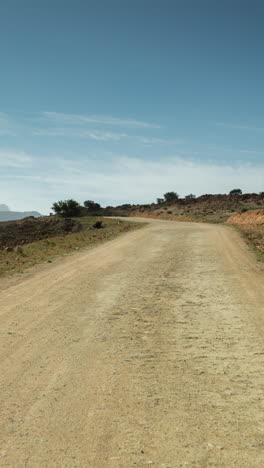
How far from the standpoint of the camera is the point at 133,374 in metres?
4.71

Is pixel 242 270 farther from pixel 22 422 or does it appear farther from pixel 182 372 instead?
pixel 22 422

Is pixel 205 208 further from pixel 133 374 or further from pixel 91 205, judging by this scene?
pixel 133 374

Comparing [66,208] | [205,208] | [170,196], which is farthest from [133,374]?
[170,196]

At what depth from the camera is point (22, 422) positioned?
12.1 ft

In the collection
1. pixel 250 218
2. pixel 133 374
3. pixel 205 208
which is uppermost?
pixel 205 208

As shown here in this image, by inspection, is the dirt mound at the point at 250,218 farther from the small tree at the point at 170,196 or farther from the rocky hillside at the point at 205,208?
the small tree at the point at 170,196

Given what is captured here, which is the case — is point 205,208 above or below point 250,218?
above

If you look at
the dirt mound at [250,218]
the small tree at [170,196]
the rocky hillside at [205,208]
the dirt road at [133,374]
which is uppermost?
the small tree at [170,196]

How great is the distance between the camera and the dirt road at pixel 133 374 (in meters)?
3.29

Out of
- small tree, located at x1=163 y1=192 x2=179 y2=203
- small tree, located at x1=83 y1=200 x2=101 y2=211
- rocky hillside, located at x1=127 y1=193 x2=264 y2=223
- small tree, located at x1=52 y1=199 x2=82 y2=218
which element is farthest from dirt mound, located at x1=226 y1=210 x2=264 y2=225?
small tree, located at x1=163 y1=192 x2=179 y2=203

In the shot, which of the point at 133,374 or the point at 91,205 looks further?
the point at 91,205

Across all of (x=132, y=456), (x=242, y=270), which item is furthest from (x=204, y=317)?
(x=242, y=270)

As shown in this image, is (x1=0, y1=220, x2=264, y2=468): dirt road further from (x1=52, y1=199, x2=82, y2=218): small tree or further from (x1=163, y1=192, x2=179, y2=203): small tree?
(x1=163, y1=192, x2=179, y2=203): small tree

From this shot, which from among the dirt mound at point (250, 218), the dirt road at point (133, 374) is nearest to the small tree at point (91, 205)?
the dirt mound at point (250, 218)
